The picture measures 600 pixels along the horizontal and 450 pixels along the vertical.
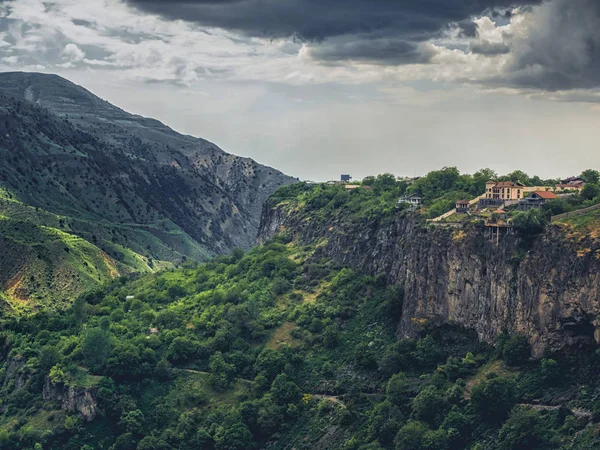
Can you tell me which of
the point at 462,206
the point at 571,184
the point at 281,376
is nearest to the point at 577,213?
the point at 462,206

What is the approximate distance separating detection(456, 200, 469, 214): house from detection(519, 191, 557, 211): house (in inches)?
363

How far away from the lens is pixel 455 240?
138 meters

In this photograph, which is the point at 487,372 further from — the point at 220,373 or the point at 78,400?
the point at 78,400

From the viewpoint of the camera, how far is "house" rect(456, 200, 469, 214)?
489 ft

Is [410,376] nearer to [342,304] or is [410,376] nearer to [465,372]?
[465,372]

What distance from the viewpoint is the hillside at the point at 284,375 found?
121 meters

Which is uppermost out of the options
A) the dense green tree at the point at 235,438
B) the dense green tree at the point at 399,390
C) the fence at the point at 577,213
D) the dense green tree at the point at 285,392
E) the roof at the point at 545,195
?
the roof at the point at 545,195

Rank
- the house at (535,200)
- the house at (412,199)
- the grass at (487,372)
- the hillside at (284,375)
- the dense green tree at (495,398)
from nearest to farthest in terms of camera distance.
A: the dense green tree at (495,398) → the hillside at (284,375) → the grass at (487,372) → the house at (535,200) → the house at (412,199)

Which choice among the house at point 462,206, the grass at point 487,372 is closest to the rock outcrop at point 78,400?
the grass at point 487,372

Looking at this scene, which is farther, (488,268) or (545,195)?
(545,195)

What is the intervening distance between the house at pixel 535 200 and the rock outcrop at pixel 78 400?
6034cm

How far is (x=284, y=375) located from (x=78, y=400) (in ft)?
91.9

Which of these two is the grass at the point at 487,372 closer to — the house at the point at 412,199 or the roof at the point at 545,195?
the roof at the point at 545,195

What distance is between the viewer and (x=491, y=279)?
433ft
